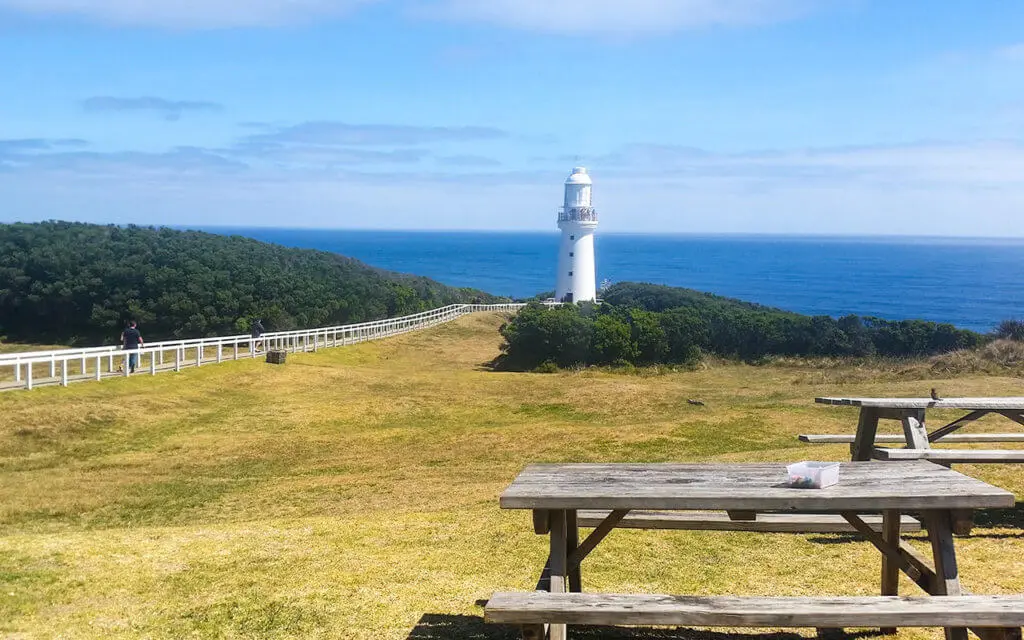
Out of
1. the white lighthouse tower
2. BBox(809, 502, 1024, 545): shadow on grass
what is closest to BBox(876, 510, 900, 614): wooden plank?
BBox(809, 502, 1024, 545): shadow on grass

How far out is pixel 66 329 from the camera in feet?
168

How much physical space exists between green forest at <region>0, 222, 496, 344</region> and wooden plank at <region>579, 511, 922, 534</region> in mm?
42358

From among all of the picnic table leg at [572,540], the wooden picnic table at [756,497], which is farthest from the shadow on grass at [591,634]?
the wooden picnic table at [756,497]

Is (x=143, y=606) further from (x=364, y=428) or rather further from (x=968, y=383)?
(x=968, y=383)

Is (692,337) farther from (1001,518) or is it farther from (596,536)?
(596,536)

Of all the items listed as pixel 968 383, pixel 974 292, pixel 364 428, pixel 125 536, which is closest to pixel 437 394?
pixel 364 428

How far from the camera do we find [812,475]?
5.26 m

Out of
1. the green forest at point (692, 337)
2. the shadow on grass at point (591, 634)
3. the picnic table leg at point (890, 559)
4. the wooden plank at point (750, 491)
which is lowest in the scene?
the green forest at point (692, 337)

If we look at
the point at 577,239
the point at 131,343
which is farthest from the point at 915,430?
the point at 577,239

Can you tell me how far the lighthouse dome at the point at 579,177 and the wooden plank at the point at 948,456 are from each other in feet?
196

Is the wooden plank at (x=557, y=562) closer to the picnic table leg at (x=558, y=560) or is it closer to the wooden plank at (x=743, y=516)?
the picnic table leg at (x=558, y=560)

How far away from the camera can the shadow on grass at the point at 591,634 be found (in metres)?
6.22

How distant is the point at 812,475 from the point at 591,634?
202 cm

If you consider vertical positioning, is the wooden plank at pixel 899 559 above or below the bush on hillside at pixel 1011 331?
above
